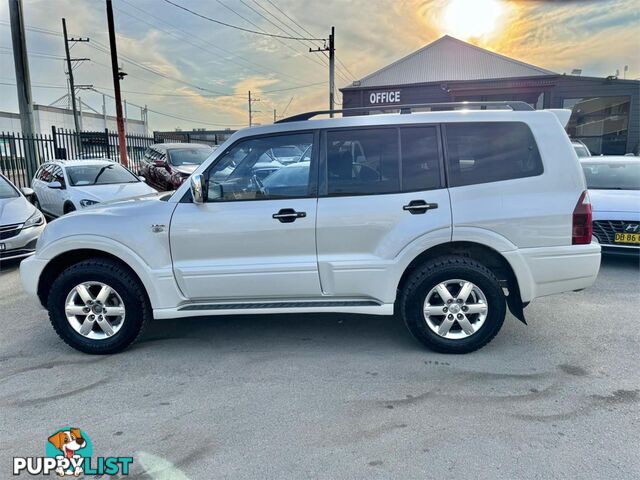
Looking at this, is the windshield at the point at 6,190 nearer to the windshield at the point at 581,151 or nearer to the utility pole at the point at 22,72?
the utility pole at the point at 22,72

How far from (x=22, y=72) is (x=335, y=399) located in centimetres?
1347

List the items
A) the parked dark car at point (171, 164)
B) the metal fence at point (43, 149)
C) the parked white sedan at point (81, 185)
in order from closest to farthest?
the parked white sedan at point (81, 185)
the parked dark car at point (171, 164)
the metal fence at point (43, 149)

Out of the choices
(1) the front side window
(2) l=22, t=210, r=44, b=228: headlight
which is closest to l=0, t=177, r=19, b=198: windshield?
(2) l=22, t=210, r=44, b=228: headlight

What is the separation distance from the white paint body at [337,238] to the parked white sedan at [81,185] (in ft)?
16.5

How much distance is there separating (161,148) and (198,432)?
11991mm

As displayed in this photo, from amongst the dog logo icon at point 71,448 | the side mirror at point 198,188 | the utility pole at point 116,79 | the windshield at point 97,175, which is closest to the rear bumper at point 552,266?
the side mirror at point 198,188

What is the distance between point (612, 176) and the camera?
22.6ft

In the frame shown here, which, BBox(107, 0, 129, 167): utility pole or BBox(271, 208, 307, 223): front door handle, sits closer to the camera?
BBox(271, 208, 307, 223): front door handle

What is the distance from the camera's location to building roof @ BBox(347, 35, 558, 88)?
80.3 feet

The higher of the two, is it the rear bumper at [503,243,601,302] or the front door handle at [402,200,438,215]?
the front door handle at [402,200,438,215]

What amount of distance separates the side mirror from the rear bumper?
8.07 ft

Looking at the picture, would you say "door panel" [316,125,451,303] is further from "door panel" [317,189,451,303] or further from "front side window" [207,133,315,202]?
"front side window" [207,133,315,202]

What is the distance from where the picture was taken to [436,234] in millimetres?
3412

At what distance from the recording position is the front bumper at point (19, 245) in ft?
20.3
